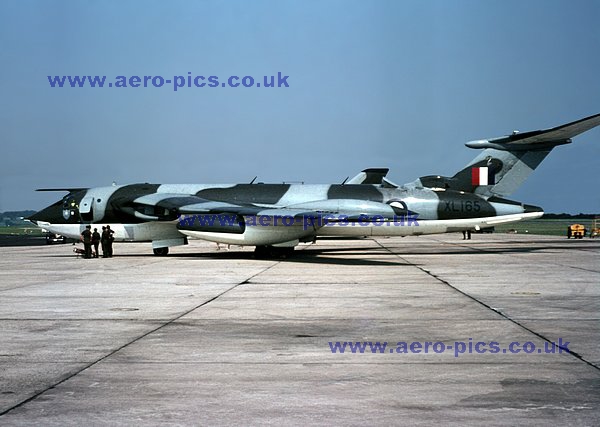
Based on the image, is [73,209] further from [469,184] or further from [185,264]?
[469,184]

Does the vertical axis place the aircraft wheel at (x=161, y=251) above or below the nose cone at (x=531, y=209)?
below

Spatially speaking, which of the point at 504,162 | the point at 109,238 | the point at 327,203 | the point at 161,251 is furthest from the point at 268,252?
the point at 504,162

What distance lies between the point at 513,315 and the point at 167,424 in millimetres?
Answer: 7549

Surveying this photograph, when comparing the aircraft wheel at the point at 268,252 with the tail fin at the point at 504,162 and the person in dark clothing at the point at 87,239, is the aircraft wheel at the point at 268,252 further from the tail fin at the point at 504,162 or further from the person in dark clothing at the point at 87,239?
the tail fin at the point at 504,162

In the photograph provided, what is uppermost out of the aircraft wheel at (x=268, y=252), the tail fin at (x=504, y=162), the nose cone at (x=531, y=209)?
the tail fin at (x=504, y=162)

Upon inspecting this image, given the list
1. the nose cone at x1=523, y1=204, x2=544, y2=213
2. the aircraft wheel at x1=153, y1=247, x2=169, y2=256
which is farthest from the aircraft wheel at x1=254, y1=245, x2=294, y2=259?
the nose cone at x1=523, y1=204, x2=544, y2=213

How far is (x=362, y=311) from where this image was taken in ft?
40.0

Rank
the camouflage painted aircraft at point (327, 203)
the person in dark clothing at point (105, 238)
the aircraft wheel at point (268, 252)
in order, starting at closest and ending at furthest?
the camouflage painted aircraft at point (327, 203) → the aircraft wheel at point (268, 252) → the person in dark clothing at point (105, 238)

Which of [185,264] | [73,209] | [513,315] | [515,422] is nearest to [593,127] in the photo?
[185,264]

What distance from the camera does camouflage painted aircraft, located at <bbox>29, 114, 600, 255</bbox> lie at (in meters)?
28.5

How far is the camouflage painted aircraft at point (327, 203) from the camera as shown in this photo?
28.5 m

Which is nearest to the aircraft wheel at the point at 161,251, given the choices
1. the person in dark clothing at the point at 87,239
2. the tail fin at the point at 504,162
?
the person in dark clothing at the point at 87,239

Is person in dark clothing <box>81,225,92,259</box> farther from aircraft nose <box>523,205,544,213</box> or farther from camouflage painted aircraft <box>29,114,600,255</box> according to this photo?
aircraft nose <box>523,205,544,213</box>

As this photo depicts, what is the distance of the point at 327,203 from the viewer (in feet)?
92.4
